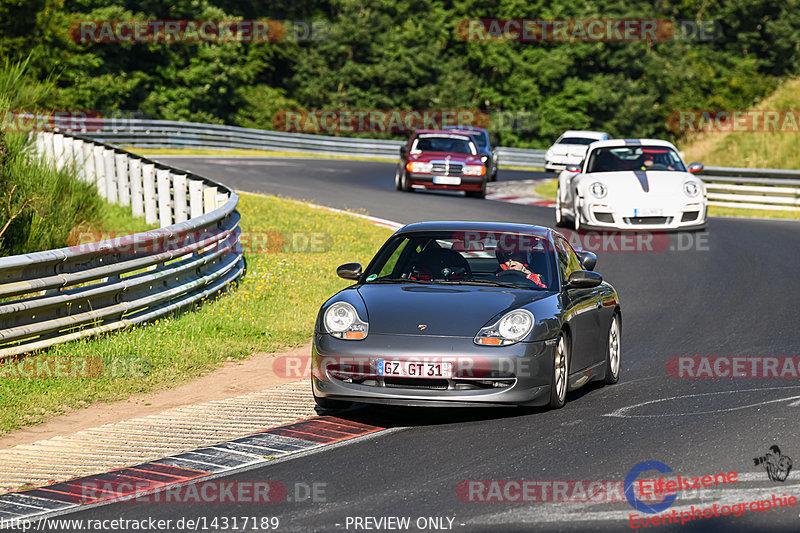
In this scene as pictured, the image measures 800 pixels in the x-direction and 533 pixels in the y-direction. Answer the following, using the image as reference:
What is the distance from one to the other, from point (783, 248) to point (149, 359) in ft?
39.9

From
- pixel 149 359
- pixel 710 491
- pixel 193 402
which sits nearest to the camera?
pixel 710 491

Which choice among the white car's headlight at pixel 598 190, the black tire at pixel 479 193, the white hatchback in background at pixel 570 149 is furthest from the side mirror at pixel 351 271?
the white hatchback in background at pixel 570 149

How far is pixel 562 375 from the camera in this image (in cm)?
820

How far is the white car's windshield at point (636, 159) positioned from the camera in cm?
2005

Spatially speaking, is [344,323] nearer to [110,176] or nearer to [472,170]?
[110,176]

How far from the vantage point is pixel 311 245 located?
18.5 meters

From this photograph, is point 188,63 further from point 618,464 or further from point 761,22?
point 618,464

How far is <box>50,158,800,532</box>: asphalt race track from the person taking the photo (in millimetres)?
5586

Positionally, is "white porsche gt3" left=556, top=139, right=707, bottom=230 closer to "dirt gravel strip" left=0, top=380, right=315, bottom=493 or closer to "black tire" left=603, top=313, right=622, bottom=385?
"black tire" left=603, top=313, right=622, bottom=385

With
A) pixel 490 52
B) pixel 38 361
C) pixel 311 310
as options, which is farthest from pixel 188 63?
pixel 38 361

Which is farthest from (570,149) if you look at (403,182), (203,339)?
(203,339)

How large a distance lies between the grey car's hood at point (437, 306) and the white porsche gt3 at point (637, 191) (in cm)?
1089

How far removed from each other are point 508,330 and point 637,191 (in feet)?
38.6

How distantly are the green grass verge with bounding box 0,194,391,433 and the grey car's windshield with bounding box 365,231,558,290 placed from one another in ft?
7.14
